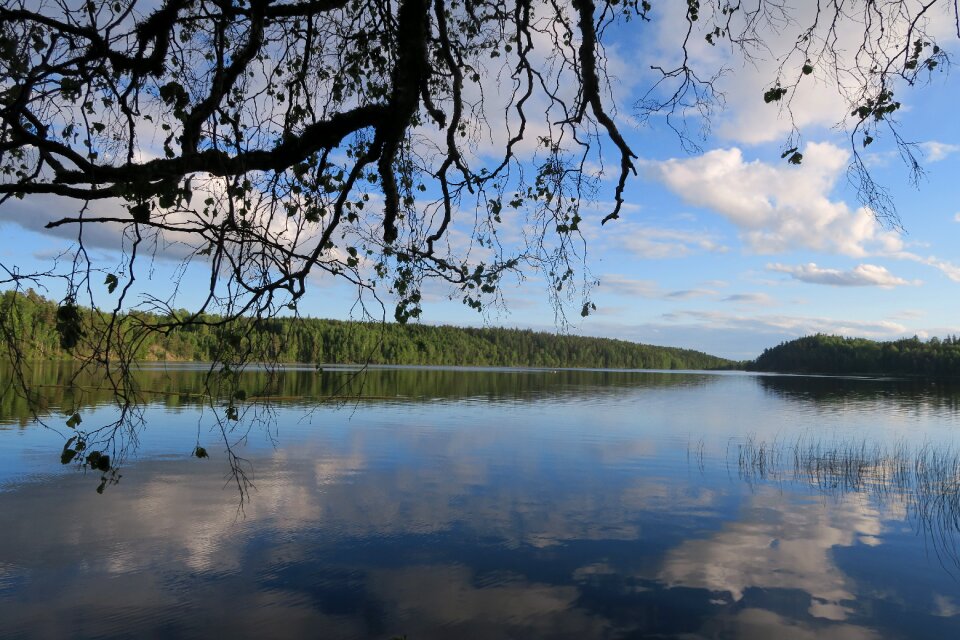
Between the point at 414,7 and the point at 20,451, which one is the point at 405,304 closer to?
the point at 414,7

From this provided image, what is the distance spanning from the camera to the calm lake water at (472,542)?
316 inches

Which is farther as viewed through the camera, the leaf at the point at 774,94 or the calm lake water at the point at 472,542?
the calm lake water at the point at 472,542

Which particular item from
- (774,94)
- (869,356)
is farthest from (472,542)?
(869,356)

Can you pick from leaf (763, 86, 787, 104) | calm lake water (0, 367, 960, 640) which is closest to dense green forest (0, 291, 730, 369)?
calm lake water (0, 367, 960, 640)

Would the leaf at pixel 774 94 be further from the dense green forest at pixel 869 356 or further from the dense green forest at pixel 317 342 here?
the dense green forest at pixel 869 356

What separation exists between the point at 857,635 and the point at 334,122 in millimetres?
8647

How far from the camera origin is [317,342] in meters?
6.46

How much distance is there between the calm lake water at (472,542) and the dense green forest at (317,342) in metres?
0.56

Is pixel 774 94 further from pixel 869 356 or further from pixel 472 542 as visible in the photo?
pixel 869 356

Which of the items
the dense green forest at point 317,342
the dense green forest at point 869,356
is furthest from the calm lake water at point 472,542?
the dense green forest at point 869,356

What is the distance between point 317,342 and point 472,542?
5.87 m

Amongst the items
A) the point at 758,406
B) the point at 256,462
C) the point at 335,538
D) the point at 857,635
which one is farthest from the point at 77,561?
the point at 758,406

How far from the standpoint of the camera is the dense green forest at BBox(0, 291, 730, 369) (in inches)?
149

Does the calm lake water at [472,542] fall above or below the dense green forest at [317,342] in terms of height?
below
